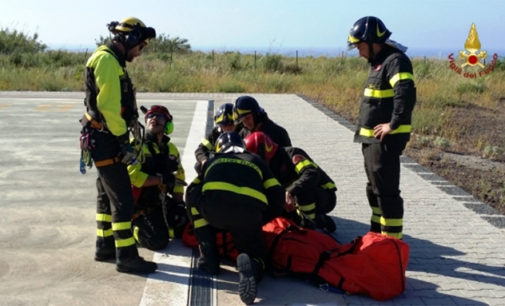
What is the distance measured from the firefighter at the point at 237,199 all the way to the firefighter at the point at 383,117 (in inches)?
36.9

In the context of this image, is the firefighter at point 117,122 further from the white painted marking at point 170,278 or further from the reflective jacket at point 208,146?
the reflective jacket at point 208,146

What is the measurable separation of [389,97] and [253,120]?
149 cm

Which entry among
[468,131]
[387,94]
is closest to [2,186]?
[387,94]

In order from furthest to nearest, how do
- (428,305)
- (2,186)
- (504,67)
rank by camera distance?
(504,67) → (2,186) → (428,305)

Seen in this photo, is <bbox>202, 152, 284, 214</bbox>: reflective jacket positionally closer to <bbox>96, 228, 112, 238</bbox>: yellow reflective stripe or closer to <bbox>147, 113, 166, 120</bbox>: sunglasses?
<bbox>96, 228, 112, 238</bbox>: yellow reflective stripe

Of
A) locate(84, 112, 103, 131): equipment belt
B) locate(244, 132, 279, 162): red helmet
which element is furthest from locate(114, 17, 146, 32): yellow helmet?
locate(244, 132, 279, 162): red helmet

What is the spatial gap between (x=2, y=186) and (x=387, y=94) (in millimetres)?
5105

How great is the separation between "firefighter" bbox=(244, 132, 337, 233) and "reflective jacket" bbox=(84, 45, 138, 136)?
131 cm

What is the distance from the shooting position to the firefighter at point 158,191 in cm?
512

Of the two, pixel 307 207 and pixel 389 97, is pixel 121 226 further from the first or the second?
pixel 389 97

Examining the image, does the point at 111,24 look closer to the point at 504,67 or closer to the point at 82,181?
the point at 82,181

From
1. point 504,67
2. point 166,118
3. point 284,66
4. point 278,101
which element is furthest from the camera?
point 284,66

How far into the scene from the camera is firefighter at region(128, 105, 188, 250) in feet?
16.8

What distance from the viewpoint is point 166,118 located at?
5527mm
